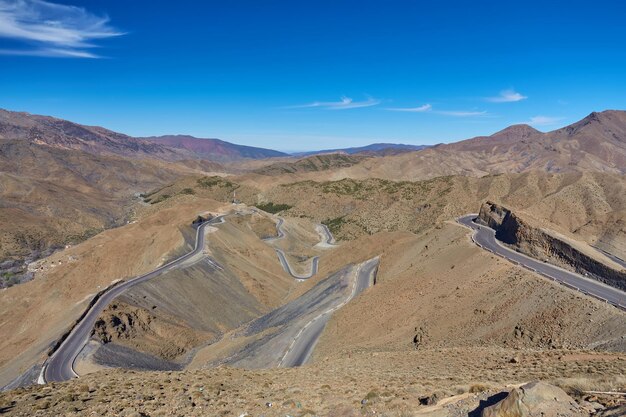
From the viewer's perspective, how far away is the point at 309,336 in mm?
39094

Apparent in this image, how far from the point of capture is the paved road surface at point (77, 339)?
3247cm

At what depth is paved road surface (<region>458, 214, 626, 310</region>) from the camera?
29250mm

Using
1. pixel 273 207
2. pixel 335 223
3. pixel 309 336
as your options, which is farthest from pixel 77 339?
pixel 273 207

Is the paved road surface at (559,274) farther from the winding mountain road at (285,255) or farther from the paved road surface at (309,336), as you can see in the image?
the winding mountain road at (285,255)

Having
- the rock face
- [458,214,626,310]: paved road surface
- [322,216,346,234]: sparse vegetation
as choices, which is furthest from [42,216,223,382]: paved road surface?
[322,216,346,234]: sparse vegetation

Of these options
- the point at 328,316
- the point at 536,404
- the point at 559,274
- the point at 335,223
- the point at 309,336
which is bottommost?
the point at 309,336

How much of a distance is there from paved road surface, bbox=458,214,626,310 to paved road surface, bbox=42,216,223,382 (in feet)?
123

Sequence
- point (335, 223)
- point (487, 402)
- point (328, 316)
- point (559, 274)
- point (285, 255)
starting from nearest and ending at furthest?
1. point (487, 402)
2. point (559, 274)
3. point (328, 316)
4. point (285, 255)
5. point (335, 223)

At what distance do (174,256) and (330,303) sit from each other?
1065 inches

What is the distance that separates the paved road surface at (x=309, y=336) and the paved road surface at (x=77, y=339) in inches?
648

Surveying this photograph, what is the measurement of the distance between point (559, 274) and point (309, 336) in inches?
855

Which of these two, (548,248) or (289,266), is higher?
(548,248)

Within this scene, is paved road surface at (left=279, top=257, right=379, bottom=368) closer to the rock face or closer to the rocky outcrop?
the rocky outcrop

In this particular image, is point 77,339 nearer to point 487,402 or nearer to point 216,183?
point 487,402
